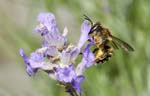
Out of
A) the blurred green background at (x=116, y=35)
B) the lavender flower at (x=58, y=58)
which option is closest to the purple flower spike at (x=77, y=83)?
the lavender flower at (x=58, y=58)

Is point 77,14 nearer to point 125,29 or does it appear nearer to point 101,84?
point 125,29

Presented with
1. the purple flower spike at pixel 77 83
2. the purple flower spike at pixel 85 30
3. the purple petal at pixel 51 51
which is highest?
the purple flower spike at pixel 85 30

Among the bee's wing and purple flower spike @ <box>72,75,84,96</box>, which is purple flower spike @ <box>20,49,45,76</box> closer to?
purple flower spike @ <box>72,75,84,96</box>

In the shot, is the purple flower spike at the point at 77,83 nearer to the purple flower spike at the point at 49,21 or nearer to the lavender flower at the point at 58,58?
the lavender flower at the point at 58,58

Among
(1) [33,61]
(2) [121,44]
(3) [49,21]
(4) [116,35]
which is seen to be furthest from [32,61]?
(4) [116,35]

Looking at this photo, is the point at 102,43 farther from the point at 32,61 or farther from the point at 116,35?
the point at 116,35
